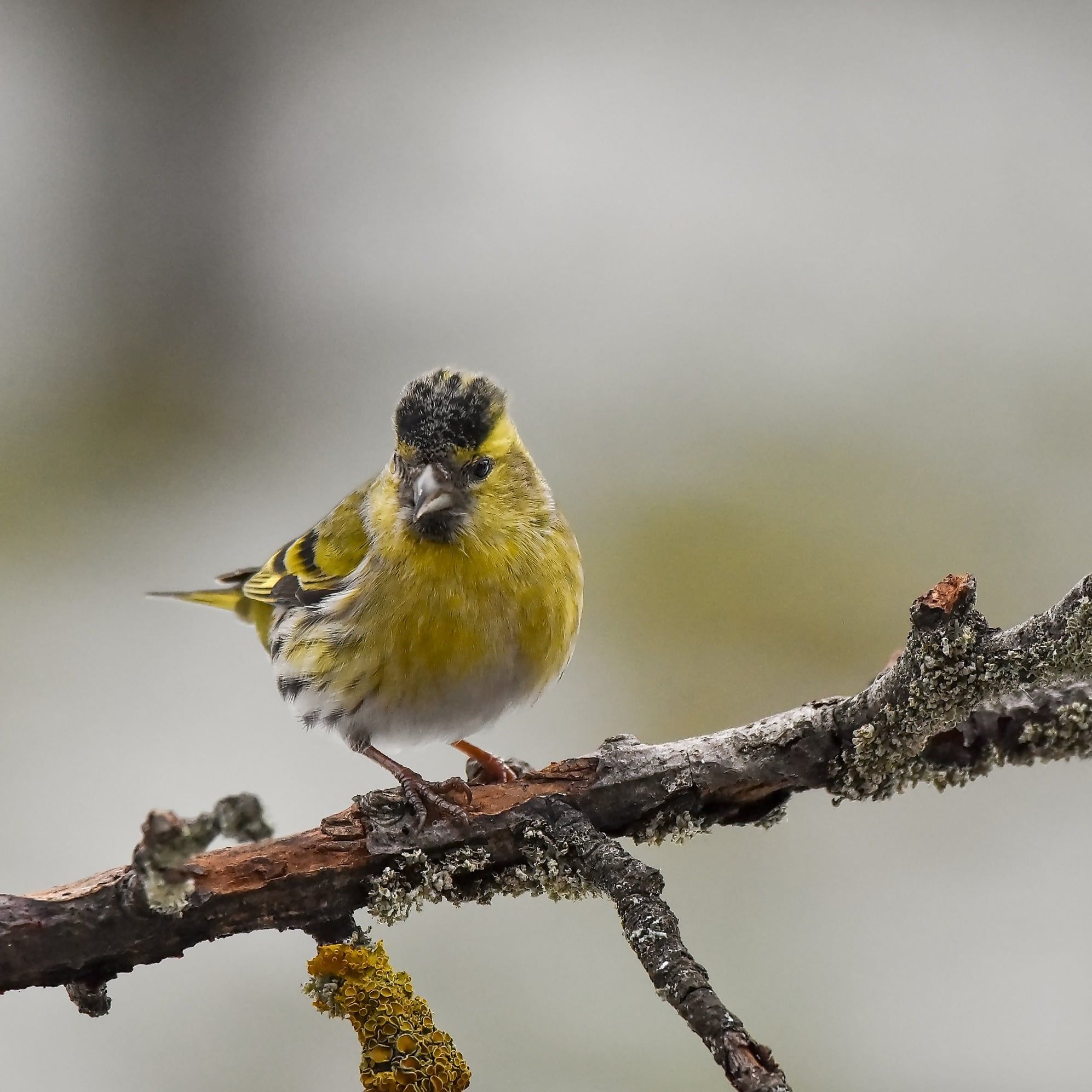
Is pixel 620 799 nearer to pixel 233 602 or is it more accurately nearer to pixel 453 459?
pixel 453 459

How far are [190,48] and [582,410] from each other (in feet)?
4.07

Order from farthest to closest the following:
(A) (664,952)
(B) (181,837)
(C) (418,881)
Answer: (C) (418,881) < (A) (664,952) < (B) (181,837)

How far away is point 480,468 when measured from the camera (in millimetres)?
1685

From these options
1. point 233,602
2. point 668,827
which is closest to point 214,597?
point 233,602

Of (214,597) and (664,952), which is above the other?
(214,597)

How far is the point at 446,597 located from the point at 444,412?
0.25 meters

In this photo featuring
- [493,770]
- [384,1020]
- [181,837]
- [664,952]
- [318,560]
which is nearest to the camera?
[181,837]

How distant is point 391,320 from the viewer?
297 cm

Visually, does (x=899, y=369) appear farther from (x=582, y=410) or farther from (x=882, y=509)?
(x=582, y=410)

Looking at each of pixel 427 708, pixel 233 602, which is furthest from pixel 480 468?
pixel 233 602

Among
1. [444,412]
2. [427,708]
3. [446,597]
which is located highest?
[444,412]

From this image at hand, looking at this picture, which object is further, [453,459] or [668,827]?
[453,459]

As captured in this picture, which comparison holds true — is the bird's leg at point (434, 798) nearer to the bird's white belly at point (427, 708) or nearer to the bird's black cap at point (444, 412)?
the bird's white belly at point (427, 708)

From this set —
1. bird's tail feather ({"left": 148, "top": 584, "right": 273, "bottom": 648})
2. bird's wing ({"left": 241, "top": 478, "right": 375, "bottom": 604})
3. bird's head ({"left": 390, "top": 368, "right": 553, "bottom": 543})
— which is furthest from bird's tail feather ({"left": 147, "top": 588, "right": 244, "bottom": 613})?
bird's head ({"left": 390, "top": 368, "right": 553, "bottom": 543})
